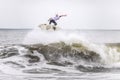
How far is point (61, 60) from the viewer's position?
27.9 metres

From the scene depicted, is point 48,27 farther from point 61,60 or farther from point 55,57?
point 61,60

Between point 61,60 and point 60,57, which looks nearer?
point 61,60

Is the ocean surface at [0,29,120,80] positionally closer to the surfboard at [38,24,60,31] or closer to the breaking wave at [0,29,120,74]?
the breaking wave at [0,29,120,74]

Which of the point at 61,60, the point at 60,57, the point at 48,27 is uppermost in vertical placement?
the point at 48,27

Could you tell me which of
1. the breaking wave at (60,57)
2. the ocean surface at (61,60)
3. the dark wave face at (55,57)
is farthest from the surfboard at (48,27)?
Answer: the dark wave face at (55,57)

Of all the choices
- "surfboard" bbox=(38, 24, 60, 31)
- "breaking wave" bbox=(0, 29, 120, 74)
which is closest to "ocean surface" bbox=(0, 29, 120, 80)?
"breaking wave" bbox=(0, 29, 120, 74)

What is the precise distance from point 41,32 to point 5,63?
6.41 meters

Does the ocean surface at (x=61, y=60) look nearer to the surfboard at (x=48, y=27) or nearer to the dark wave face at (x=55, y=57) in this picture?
the dark wave face at (x=55, y=57)

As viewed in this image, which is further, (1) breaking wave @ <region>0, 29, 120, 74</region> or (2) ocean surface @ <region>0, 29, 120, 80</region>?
(1) breaking wave @ <region>0, 29, 120, 74</region>

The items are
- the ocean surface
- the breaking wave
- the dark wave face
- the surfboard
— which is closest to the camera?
the ocean surface

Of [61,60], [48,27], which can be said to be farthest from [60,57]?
[48,27]

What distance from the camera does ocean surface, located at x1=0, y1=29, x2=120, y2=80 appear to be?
24531 mm

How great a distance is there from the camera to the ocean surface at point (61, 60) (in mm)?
24531

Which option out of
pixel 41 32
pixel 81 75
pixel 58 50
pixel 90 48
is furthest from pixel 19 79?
pixel 41 32
